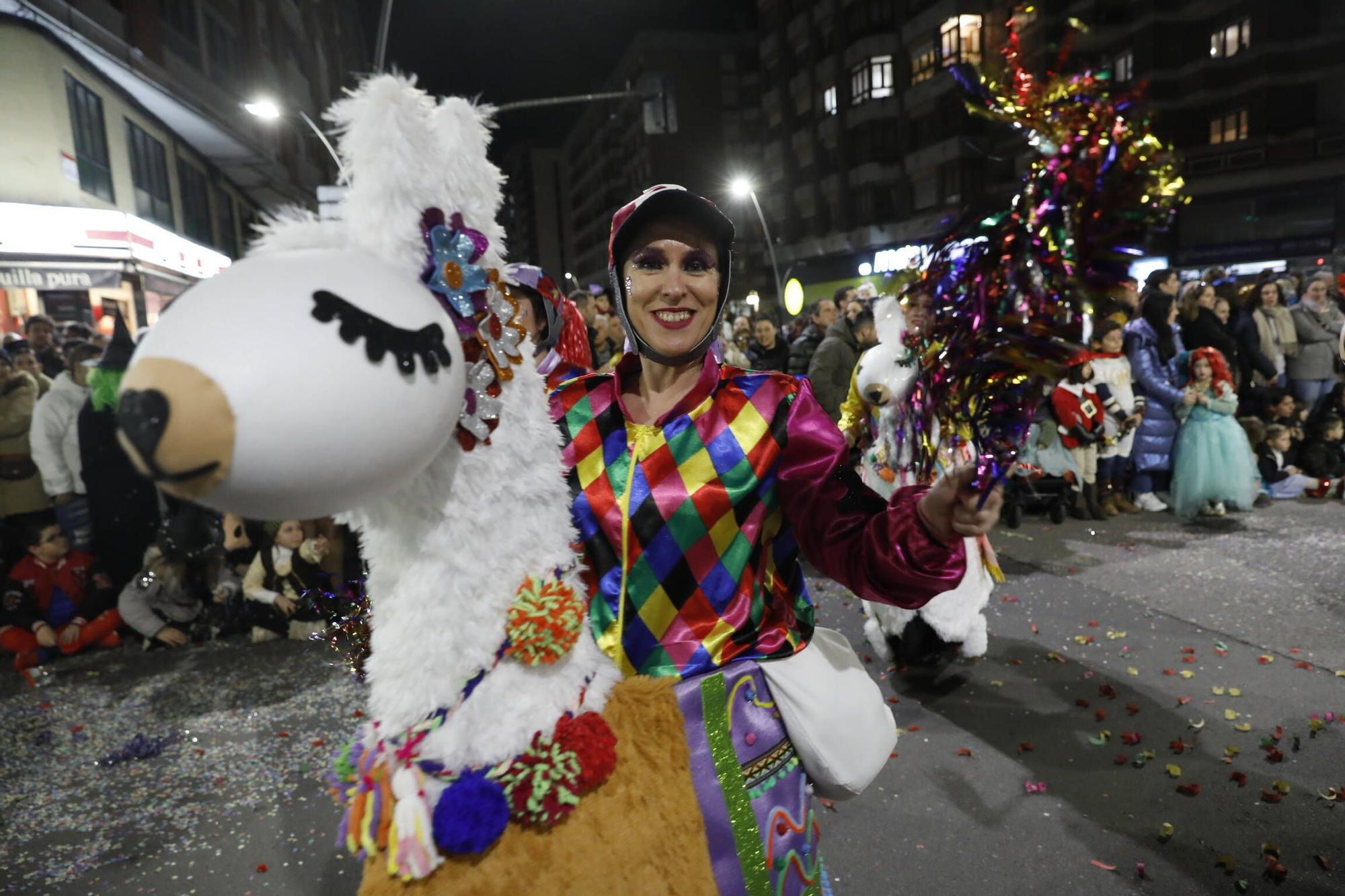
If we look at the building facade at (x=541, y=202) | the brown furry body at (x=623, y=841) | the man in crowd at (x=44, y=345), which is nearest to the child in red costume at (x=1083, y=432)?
the brown furry body at (x=623, y=841)

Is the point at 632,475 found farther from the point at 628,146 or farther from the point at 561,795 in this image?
the point at 628,146

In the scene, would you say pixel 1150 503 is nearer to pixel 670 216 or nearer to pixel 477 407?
pixel 670 216

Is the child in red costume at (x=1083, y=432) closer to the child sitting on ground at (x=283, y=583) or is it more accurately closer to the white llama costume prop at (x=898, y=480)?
the white llama costume prop at (x=898, y=480)

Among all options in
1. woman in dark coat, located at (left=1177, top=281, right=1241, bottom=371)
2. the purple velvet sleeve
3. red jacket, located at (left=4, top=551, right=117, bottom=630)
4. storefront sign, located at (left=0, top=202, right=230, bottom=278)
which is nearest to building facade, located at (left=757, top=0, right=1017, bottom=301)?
woman in dark coat, located at (left=1177, top=281, right=1241, bottom=371)

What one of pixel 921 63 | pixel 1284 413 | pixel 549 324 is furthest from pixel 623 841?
pixel 921 63

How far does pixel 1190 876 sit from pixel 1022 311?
2628 mm

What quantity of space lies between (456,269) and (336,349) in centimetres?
30

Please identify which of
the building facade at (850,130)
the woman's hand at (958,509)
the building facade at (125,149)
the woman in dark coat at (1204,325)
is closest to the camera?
the woman's hand at (958,509)

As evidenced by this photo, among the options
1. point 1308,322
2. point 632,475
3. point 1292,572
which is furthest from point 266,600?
point 1308,322

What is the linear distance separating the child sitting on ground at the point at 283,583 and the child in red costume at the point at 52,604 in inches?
37.9

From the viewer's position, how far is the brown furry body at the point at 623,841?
1.07 m

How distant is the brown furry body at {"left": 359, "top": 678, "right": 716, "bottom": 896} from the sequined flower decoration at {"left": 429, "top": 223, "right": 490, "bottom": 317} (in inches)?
25.5

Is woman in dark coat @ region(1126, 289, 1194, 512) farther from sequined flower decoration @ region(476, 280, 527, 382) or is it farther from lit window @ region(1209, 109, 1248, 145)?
lit window @ region(1209, 109, 1248, 145)

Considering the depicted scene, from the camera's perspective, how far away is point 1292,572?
220 inches
